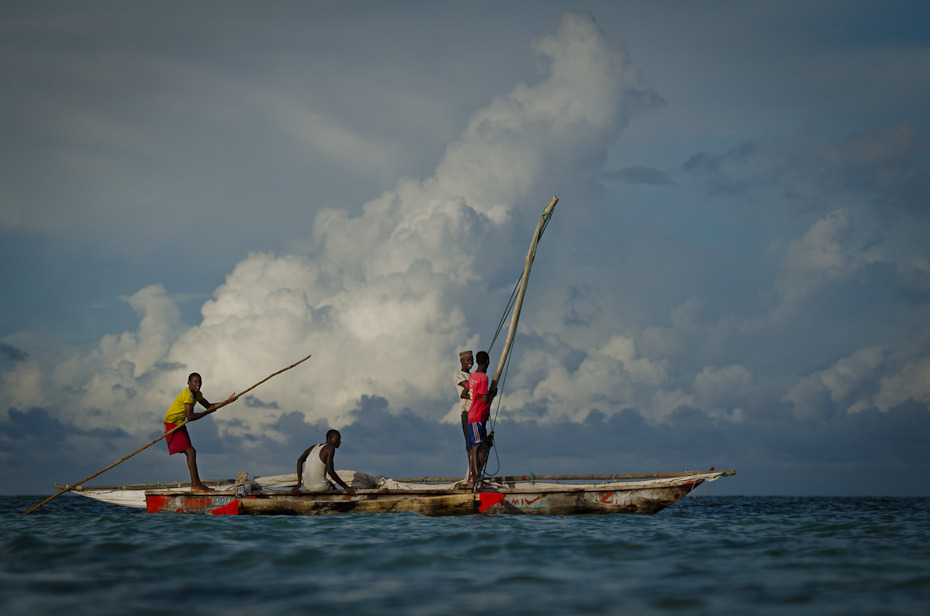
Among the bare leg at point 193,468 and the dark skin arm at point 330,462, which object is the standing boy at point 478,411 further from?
the bare leg at point 193,468

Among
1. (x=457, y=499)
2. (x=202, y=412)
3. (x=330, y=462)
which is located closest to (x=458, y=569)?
(x=457, y=499)

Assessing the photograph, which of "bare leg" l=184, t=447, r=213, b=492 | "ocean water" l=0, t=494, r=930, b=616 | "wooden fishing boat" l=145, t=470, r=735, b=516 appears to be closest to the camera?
"ocean water" l=0, t=494, r=930, b=616

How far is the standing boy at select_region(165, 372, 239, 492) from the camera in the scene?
16.4 metres

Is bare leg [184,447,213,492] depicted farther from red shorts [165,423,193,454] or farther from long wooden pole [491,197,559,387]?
long wooden pole [491,197,559,387]

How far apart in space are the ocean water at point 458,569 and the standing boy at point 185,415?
257cm

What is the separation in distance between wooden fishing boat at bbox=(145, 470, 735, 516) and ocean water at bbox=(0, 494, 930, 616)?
70.8 inches

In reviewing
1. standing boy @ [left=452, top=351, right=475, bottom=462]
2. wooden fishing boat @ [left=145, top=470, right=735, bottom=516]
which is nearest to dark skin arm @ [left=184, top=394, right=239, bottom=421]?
wooden fishing boat @ [left=145, top=470, right=735, bottom=516]

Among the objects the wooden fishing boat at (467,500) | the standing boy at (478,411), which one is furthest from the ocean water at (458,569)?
the standing boy at (478,411)

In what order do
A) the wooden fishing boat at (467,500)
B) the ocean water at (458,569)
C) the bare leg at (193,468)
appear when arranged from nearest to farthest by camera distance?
1. the ocean water at (458,569)
2. the wooden fishing boat at (467,500)
3. the bare leg at (193,468)

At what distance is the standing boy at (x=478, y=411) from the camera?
16016 millimetres

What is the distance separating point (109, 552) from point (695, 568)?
7.91 m

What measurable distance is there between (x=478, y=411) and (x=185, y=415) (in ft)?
21.6

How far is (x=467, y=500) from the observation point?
15844 millimetres

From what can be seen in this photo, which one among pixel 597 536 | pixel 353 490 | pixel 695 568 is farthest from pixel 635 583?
pixel 353 490
